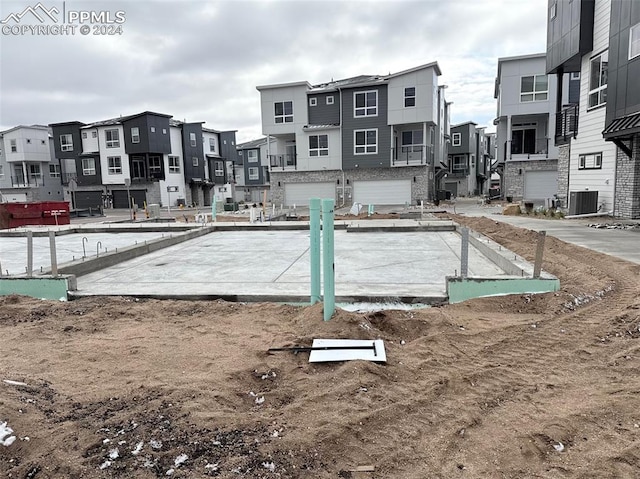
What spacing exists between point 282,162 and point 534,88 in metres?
19.4

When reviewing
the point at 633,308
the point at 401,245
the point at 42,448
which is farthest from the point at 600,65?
the point at 42,448

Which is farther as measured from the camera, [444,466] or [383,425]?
[383,425]

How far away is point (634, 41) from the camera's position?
42.3ft

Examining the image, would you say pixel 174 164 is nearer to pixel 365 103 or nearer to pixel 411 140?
pixel 365 103

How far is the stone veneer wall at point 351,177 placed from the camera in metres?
31.8

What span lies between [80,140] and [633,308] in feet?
169

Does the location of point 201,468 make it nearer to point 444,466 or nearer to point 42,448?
point 42,448

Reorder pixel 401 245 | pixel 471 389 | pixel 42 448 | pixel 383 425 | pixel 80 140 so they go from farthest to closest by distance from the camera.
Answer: pixel 80 140
pixel 401 245
pixel 471 389
pixel 383 425
pixel 42 448

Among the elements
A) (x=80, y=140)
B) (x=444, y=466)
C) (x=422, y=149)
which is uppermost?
(x=80, y=140)

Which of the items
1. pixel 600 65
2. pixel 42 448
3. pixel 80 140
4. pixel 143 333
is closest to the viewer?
pixel 42 448

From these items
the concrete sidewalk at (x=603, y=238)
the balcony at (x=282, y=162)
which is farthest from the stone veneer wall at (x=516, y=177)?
the concrete sidewalk at (x=603, y=238)

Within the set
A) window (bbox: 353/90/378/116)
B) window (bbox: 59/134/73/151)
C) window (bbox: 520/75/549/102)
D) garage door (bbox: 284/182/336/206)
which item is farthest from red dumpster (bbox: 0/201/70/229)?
window (bbox: 59/134/73/151)

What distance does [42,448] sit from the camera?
264 cm

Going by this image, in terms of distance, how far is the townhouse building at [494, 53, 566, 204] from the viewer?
29328mm
